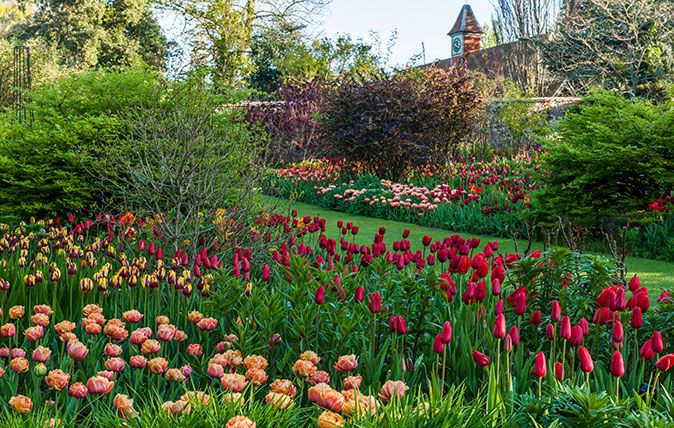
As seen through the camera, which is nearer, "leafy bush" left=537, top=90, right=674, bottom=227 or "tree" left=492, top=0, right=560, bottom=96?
"leafy bush" left=537, top=90, right=674, bottom=227

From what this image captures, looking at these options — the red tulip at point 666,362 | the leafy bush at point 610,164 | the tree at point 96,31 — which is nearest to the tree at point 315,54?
the tree at point 96,31

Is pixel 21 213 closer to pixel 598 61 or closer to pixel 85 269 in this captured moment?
pixel 85 269

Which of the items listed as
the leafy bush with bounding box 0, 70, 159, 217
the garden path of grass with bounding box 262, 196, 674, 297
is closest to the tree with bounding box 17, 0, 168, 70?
the garden path of grass with bounding box 262, 196, 674, 297

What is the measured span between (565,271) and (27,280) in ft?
9.80

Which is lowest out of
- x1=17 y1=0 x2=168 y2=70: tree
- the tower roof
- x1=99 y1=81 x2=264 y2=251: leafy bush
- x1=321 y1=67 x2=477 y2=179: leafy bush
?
x1=99 y1=81 x2=264 y2=251: leafy bush

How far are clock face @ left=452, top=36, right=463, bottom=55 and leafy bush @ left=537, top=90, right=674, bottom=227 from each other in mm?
42549

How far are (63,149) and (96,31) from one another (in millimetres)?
29892

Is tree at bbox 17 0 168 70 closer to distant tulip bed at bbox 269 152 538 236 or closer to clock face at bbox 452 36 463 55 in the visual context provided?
clock face at bbox 452 36 463 55

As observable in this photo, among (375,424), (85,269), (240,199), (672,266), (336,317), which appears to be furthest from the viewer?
(672,266)

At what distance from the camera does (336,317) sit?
323 cm

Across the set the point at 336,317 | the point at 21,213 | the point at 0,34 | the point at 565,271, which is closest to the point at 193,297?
the point at 336,317

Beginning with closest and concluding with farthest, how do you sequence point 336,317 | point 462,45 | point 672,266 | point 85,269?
1. point 336,317
2. point 85,269
3. point 672,266
4. point 462,45

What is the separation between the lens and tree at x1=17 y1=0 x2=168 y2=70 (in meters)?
34.8

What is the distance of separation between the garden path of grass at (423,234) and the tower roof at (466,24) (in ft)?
126
